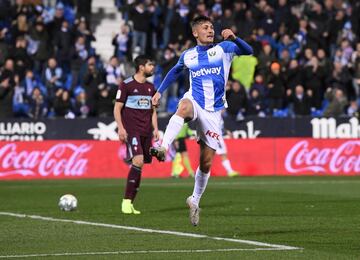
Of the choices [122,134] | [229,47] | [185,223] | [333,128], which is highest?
[229,47]

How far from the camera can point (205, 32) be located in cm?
1398

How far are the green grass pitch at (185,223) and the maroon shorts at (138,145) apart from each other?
0.90 meters

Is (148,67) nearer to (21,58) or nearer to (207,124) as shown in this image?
(207,124)

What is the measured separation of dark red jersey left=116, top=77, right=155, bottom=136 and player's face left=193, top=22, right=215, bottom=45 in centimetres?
348

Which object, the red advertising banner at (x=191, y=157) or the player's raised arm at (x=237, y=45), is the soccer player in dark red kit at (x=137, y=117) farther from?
the red advertising banner at (x=191, y=157)

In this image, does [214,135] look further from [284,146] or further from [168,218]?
[284,146]

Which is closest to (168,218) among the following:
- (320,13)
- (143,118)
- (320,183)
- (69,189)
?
(143,118)

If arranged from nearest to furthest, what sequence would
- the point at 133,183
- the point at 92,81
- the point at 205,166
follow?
the point at 205,166
the point at 133,183
the point at 92,81

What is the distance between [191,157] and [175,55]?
12.4 ft

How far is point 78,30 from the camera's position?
33.5m

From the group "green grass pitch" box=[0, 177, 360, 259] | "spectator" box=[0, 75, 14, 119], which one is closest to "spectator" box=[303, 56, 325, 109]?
"green grass pitch" box=[0, 177, 360, 259]

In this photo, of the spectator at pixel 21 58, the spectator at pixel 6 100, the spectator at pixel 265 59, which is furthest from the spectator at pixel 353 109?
the spectator at pixel 6 100

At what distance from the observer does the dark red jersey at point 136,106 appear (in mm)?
17281

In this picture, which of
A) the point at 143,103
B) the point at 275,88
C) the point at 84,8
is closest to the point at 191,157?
the point at 275,88
